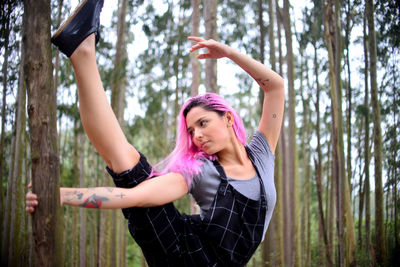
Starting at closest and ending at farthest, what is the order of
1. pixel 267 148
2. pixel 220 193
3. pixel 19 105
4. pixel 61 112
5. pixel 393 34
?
pixel 220 193
pixel 267 148
pixel 393 34
pixel 19 105
pixel 61 112

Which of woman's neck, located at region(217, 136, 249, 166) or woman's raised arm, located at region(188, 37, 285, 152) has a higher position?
woman's raised arm, located at region(188, 37, 285, 152)

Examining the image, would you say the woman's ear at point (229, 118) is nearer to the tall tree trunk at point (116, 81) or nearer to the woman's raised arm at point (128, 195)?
the woman's raised arm at point (128, 195)

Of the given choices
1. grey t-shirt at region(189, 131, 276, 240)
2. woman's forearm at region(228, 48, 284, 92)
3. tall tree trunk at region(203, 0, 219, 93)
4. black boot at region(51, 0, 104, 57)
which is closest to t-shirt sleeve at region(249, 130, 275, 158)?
grey t-shirt at region(189, 131, 276, 240)

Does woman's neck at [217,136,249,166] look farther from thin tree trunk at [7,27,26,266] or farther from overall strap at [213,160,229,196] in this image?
thin tree trunk at [7,27,26,266]

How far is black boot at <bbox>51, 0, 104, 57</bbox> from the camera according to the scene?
1.46m

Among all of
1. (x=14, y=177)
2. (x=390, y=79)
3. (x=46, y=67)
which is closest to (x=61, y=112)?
(x=14, y=177)

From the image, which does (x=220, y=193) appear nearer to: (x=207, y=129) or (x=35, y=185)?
(x=207, y=129)

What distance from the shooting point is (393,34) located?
5520 millimetres

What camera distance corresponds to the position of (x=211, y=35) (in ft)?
16.4

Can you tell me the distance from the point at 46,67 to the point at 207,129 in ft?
2.50

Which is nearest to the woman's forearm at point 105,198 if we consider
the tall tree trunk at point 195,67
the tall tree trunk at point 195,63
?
the tall tree trunk at point 195,67

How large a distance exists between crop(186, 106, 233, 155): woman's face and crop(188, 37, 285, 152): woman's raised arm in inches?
11.9

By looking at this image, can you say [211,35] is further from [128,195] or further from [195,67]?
[128,195]

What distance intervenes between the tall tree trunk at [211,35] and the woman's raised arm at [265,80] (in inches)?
113
